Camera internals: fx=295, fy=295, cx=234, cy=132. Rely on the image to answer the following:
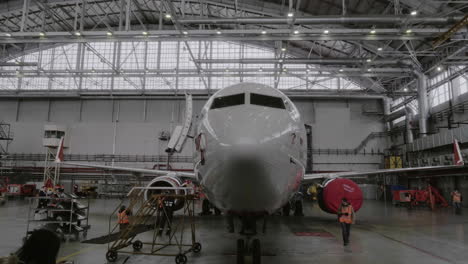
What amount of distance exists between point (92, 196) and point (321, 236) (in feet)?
101

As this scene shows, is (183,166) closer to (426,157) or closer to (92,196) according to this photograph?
(92,196)

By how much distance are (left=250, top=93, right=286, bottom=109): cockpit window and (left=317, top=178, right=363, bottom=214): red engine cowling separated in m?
6.58

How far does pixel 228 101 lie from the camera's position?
17.1 ft

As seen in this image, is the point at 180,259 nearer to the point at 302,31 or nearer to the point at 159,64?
the point at 302,31

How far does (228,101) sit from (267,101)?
692 mm

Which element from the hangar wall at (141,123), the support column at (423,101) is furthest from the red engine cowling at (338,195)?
the hangar wall at (141,123)

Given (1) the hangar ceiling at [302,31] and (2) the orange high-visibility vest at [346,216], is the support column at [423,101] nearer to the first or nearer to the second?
(1) the hangar ceiling at [302,31]

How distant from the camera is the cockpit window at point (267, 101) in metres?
5.09

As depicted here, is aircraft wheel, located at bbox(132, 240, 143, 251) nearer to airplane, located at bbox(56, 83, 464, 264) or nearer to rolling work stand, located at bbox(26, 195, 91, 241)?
rolling work stand, located at bbox(26, 195, 91, 241)

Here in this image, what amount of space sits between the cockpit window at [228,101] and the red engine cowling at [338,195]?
7114 millimetres

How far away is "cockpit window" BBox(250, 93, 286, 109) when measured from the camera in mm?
5088

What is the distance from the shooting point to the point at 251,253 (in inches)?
227

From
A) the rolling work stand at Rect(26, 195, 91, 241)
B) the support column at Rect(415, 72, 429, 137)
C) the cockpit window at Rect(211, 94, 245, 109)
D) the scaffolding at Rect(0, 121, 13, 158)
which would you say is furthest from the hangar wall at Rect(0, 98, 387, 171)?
the cockpit window at Rect(211, 94, 245, 109)

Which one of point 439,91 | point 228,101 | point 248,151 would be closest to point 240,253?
point 248,151
